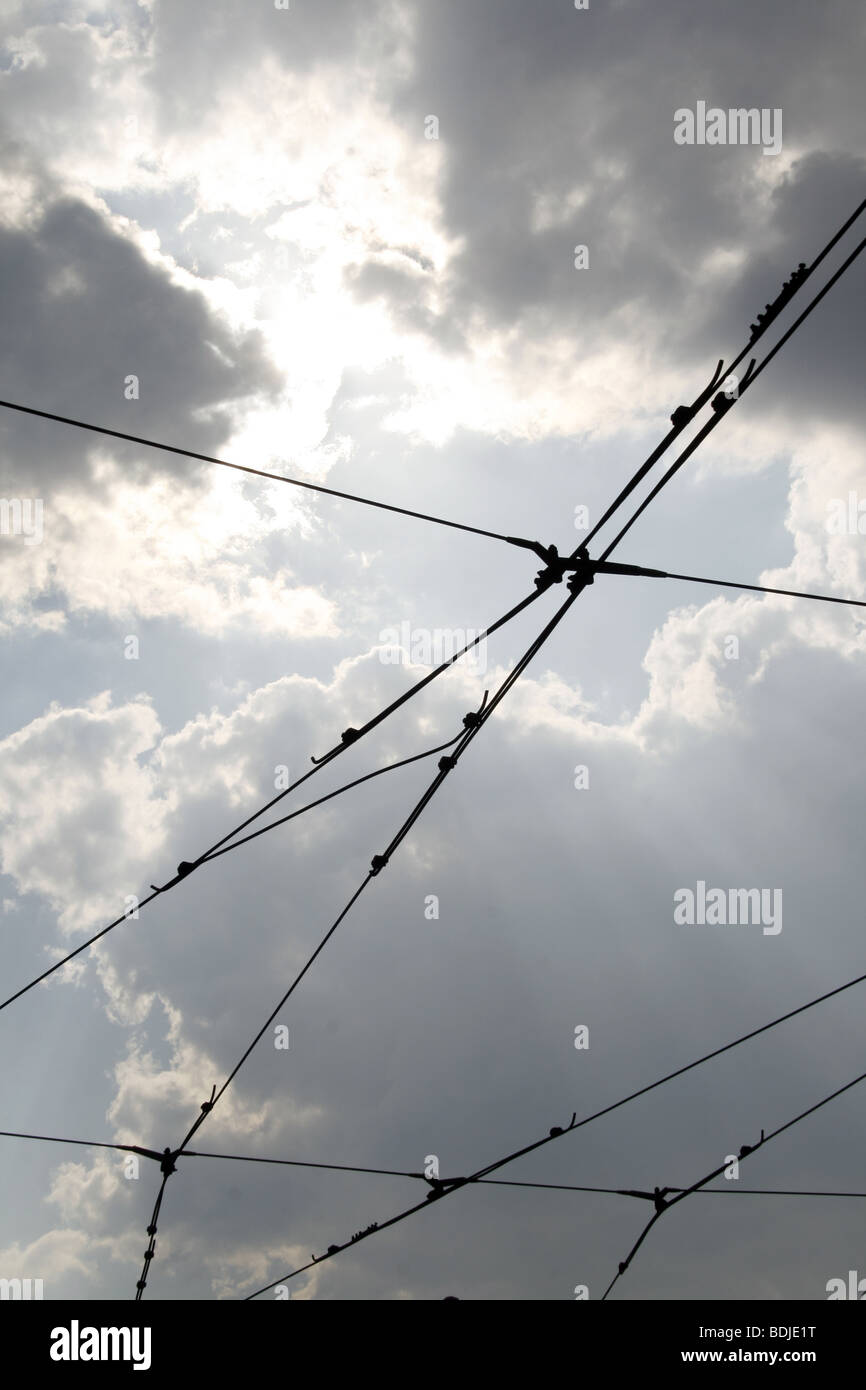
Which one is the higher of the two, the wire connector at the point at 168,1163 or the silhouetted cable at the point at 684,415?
the silhouetted cable at the point at 684,415

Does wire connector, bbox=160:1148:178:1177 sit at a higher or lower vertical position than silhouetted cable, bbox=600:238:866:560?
lower

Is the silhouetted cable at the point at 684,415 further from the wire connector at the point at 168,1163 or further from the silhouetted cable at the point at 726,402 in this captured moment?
the wire connector at the point at 168,1163

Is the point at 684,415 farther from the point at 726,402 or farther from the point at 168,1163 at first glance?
the point at 168,1163

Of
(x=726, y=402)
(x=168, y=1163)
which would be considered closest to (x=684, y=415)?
(x=726, y=402)

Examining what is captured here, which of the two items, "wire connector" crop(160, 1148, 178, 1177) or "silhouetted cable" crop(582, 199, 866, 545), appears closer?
"silhouetted cable" crop(582, 199, 866, 545)

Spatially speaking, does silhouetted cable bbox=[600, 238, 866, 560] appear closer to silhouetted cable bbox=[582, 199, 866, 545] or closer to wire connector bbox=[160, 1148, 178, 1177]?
silhouetted cable bbox=[582, 199, 866, 545]

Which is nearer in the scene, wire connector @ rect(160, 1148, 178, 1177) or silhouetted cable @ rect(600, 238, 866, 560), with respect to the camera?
silhouetted cable @ rect(600, 238, 866, 560)

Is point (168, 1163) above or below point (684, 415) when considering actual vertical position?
below

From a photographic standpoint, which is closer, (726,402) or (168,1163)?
(726,402)

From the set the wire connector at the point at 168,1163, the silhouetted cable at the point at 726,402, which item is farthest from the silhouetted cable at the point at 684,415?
the wire connector at the point at 168,1163

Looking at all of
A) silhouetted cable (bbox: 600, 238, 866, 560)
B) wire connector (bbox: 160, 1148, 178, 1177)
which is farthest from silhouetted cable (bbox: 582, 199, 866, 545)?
wire connector (bbox: 160, 1148, 178, 1177)

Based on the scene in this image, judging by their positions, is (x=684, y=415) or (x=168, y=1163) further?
(x=168, y=1163)
